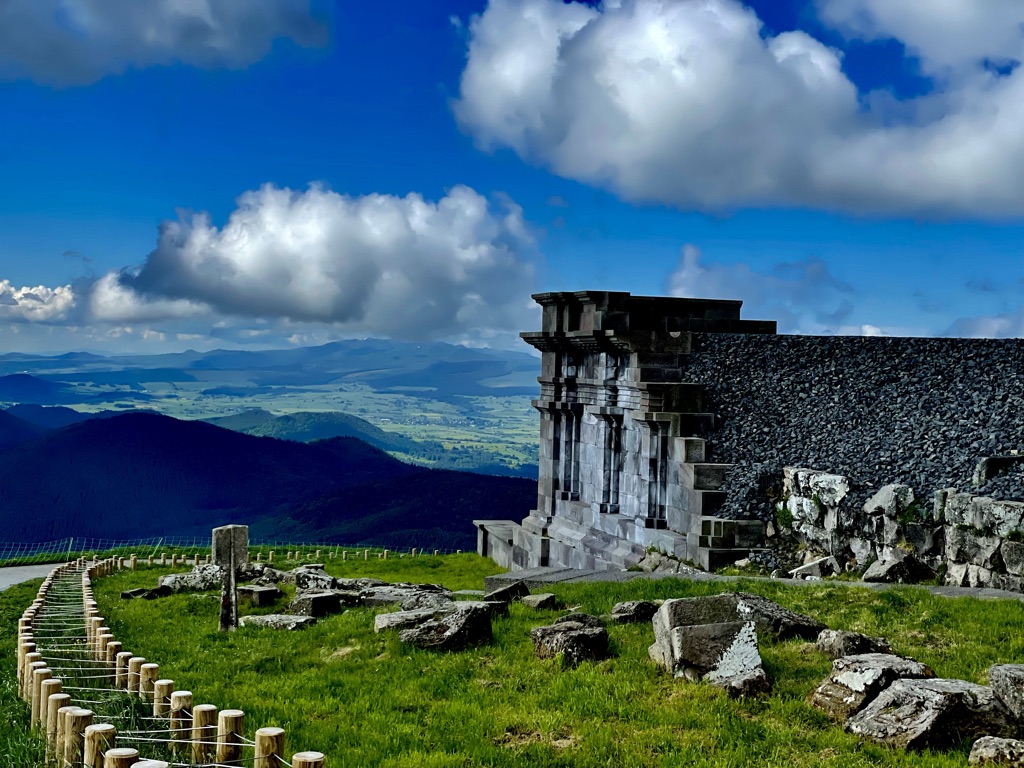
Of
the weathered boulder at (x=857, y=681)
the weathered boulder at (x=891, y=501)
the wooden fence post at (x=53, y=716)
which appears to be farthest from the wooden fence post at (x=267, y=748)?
the weathered boulder at (x=891, y=501)

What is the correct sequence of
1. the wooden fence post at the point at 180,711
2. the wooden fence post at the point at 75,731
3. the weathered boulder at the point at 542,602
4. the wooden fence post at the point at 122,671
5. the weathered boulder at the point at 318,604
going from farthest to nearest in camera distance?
the weathered boulder at the point at 318,604, the weathered boulder at the point at 542,602, the wooden fence post at the point at 122,671, the wooden fence post at the point at 180,711, the wooden fence post at the point at 75,731

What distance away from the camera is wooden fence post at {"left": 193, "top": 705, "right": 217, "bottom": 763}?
7859mm

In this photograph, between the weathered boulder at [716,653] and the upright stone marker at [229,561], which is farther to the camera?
the upright stone marker at [229,561]

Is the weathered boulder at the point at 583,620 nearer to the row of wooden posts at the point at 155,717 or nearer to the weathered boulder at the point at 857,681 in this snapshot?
the weathered boulder at the point at 857,681

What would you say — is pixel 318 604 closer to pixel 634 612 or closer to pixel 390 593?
pixel 390 593

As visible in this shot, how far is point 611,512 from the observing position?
94.8 feet

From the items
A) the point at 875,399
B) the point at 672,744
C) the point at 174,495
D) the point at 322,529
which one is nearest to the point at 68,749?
the point at 672,744

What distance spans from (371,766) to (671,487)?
17947mm

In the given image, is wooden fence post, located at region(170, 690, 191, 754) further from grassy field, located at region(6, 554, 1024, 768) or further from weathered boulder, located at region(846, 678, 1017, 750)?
weathered boulder, located at region(846, 678, 1017, 750)

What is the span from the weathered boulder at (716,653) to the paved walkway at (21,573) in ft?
102

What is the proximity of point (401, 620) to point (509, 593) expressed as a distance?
3.06 meters

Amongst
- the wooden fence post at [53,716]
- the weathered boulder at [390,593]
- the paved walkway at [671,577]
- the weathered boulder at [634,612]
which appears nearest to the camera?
the wooden fence post at [53,716]

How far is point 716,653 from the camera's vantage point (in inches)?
419

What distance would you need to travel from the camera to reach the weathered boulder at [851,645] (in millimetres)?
11016
